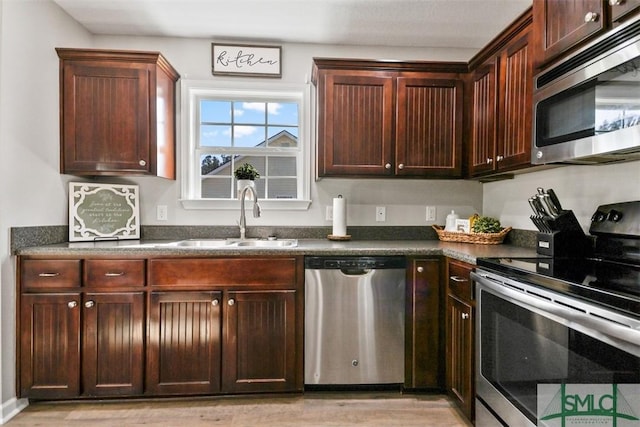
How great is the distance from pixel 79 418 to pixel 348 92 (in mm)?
2491

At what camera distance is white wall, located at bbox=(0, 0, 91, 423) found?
78.9 inches

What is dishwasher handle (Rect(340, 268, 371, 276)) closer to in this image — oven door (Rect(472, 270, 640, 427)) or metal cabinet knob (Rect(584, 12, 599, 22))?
oven door (Rect(472, 270, 640, 427))

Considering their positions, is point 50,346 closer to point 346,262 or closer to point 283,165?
point 346,262

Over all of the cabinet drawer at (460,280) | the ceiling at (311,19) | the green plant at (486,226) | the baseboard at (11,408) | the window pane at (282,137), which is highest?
the ceiling at (311,19)

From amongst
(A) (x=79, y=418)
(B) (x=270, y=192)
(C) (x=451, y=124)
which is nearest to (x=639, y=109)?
(C) (x=451, y=124)

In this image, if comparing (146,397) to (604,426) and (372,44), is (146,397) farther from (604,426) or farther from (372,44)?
(372,44)

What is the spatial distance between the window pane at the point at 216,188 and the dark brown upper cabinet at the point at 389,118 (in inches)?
32.6

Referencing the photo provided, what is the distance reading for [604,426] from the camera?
108cm

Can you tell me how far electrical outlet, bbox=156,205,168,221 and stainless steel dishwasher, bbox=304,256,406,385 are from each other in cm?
126

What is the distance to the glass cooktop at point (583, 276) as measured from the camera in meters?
1.07

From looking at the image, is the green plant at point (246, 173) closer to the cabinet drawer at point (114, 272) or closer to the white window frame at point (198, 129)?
the white window frame at point (198, 129)

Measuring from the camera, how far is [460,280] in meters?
2.01

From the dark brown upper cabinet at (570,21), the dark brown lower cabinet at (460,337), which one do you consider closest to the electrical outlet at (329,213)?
the dark brown lower cabinet at (460,337)

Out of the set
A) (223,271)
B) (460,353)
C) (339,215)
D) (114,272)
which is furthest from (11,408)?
(460,353)
